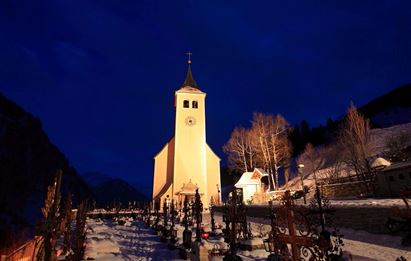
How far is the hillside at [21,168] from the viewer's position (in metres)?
46.9

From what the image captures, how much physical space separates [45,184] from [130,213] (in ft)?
122

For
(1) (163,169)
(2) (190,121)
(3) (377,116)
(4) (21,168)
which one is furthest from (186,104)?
(3) (377,116)

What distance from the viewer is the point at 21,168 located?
53.4 meters

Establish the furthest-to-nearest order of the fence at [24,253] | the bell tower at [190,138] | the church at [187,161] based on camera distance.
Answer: the bell tower at [190,138], the church at [187,161], the fence at [24,253]

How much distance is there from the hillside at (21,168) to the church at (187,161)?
20181 millimetres

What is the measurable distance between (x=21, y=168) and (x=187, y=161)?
132 feet

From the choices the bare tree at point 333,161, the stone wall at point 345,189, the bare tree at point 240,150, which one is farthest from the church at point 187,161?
the bare tree at point 333,161

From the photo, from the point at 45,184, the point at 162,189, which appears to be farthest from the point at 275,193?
the point at 45,184

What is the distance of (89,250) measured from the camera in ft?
38.7

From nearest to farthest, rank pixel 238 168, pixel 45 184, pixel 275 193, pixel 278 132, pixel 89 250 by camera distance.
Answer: pixel 89 250 → pixel 275 193 → pixel 278 132 → pixel 238 168 → pixel 45 184

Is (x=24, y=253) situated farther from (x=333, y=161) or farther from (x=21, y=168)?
(x=21, y=168)

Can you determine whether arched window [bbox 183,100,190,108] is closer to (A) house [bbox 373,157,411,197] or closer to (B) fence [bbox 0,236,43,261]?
(A) house [bbox 373,157,411,197]

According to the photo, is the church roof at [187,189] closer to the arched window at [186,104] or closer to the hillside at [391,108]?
the arched window at [186,104]

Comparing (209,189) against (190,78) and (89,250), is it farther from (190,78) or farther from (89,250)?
(89,250)
